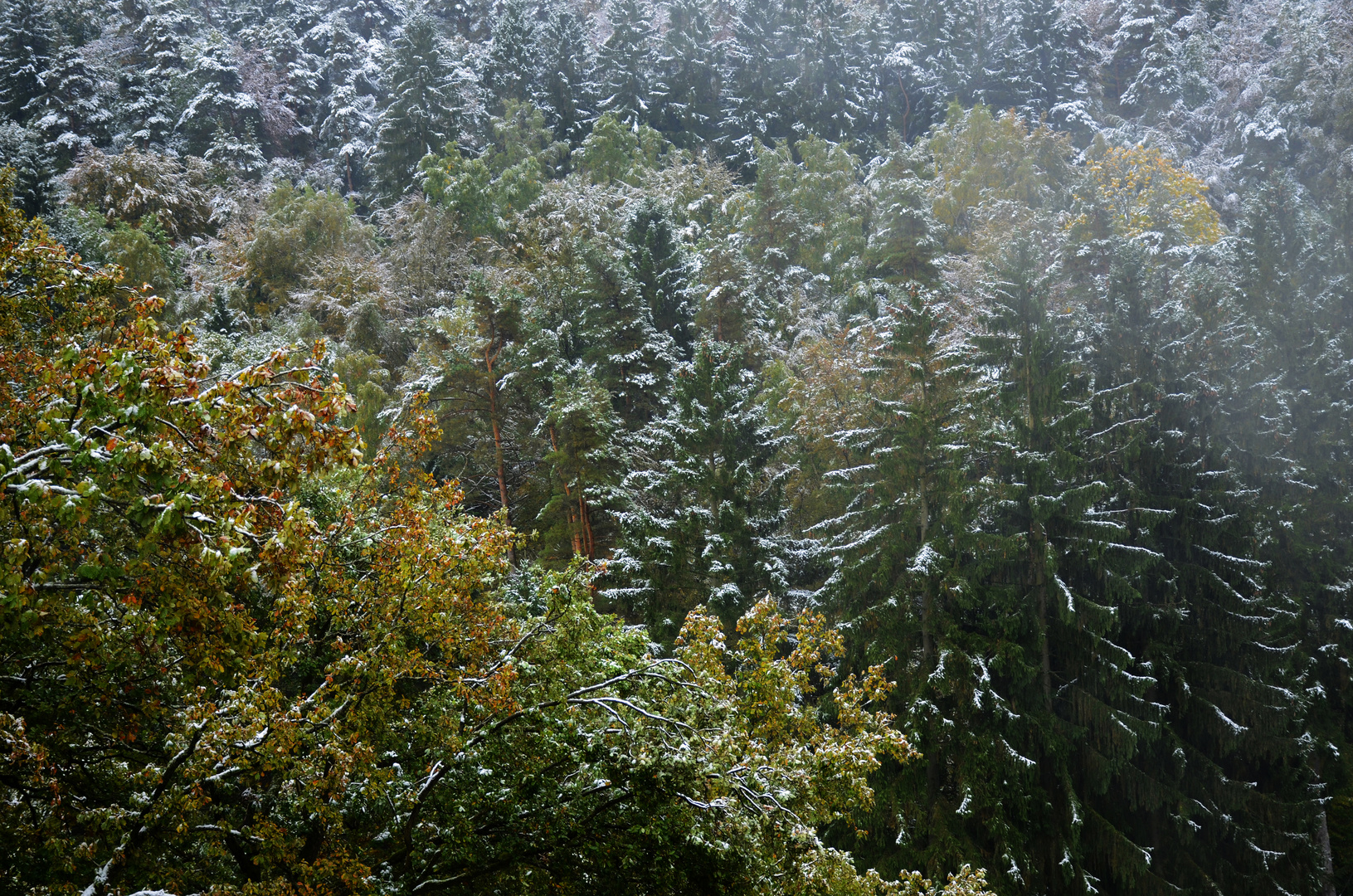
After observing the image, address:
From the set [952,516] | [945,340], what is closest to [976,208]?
[945,340]

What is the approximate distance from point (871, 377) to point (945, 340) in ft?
9.66

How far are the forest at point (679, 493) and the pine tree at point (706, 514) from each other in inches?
4.7

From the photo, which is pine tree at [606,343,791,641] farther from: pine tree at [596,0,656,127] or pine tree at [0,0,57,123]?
pine tree at [0,0,57,123]

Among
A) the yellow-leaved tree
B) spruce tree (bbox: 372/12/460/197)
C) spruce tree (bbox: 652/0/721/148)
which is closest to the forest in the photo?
spruce tree (bbox: 372/12/460/197)

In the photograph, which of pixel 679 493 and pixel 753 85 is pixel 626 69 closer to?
pixel 753 85

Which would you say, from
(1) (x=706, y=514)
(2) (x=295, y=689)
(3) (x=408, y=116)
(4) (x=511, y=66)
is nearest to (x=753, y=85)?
(4) (x=511, y=66)

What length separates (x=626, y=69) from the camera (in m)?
52.5

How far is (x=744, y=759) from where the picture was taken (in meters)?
9.38

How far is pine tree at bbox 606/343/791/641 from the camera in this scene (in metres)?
18.7

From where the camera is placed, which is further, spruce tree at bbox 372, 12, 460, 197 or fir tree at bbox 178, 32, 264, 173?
spruce tree at bbox 372, 12, 460, 197

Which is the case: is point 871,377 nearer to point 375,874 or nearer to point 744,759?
point 744,759

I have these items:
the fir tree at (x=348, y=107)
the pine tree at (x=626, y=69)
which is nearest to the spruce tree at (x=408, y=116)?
the fir tree at (x=348, y=107)

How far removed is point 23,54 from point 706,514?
51.3 m

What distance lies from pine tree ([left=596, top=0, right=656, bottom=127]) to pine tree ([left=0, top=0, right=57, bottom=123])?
29263 millimetres
